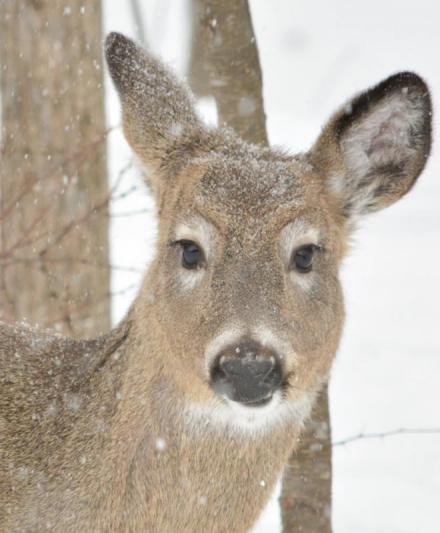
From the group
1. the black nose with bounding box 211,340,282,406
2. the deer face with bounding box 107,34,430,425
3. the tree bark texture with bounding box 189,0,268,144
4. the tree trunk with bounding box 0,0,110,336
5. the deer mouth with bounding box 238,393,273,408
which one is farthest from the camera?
the tree trunk with bounding box 0,0,110,336

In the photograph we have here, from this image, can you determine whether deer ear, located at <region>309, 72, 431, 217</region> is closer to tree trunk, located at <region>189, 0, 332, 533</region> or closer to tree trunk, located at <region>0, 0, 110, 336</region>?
tree trunk, located at <region>189, 0, 332, 533</region>

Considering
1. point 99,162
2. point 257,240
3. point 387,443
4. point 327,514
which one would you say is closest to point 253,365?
point 257,240

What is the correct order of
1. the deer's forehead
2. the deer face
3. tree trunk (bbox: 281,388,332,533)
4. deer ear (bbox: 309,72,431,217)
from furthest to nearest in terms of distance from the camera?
1. tree trunk (bbox: 281,388,332,533)
2. deer ear (bbox: 309,72,431,217)
3. the deer's forehead
4. the deer face

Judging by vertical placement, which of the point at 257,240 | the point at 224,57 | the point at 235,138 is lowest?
the point at 257,240

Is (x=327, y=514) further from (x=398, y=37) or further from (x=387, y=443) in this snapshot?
(x=398, y=37)

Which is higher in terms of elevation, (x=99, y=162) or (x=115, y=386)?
(x=99, y=162)

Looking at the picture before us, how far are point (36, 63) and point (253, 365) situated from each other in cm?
487

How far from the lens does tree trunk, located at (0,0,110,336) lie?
8.73 metres

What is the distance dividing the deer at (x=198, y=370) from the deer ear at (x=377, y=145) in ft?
0.06

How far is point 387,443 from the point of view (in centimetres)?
1003

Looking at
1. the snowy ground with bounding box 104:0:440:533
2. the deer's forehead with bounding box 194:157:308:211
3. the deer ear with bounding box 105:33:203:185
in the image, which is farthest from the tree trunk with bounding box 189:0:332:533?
the deer's forehead with bounding box 194:157:308:211

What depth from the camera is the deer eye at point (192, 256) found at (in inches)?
203

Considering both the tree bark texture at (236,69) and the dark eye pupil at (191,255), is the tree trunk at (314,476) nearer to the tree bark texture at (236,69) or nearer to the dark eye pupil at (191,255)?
the tree bark texture at (236,69)

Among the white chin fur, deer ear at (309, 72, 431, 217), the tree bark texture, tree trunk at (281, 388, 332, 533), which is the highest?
the tree bark texture
